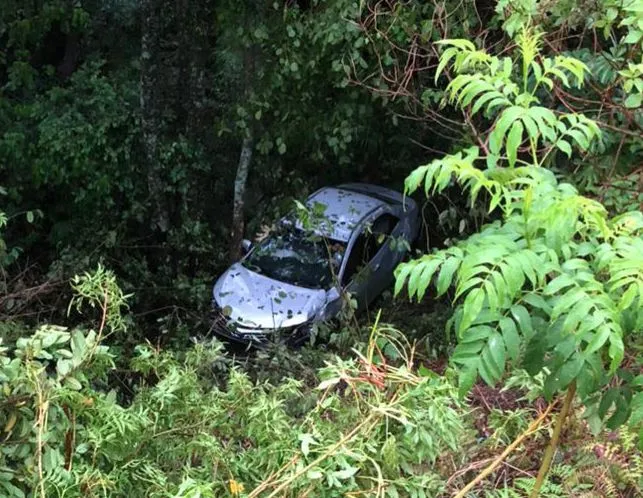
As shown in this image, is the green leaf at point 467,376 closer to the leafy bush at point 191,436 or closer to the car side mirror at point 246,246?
the leafy bush at point 191,436

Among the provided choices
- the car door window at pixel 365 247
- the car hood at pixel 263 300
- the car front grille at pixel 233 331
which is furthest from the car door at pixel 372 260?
the car front grille at pixel 233 331

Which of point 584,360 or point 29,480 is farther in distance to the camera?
point 29,480

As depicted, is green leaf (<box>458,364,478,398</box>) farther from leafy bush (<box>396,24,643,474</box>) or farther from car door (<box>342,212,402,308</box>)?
car door (<box>342,212,402,308</box>)

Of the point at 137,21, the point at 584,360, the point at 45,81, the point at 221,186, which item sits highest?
the point at 584,360

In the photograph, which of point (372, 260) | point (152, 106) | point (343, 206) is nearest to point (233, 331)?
point (372, 260)

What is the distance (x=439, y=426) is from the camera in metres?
2.12

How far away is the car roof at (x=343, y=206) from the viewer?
8.12 m

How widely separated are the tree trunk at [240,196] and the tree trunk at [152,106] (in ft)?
3.35

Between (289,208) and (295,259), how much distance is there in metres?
0.90

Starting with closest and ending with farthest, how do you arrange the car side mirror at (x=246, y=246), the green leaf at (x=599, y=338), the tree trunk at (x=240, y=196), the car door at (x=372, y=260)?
1. the green leaf at (x=599, y=338)
2. the car door at (x=372, y=260)
3. the tree trunk at (x=240, y=196)
4. the car side mirror at (x=246, y=246)

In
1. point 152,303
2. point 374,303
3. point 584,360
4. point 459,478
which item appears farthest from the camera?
point 374,303

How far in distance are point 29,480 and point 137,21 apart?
935 centimetres

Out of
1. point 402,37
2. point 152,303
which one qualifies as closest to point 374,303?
point 152,303

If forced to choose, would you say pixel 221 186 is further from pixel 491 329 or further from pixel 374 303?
pixel 491 329
